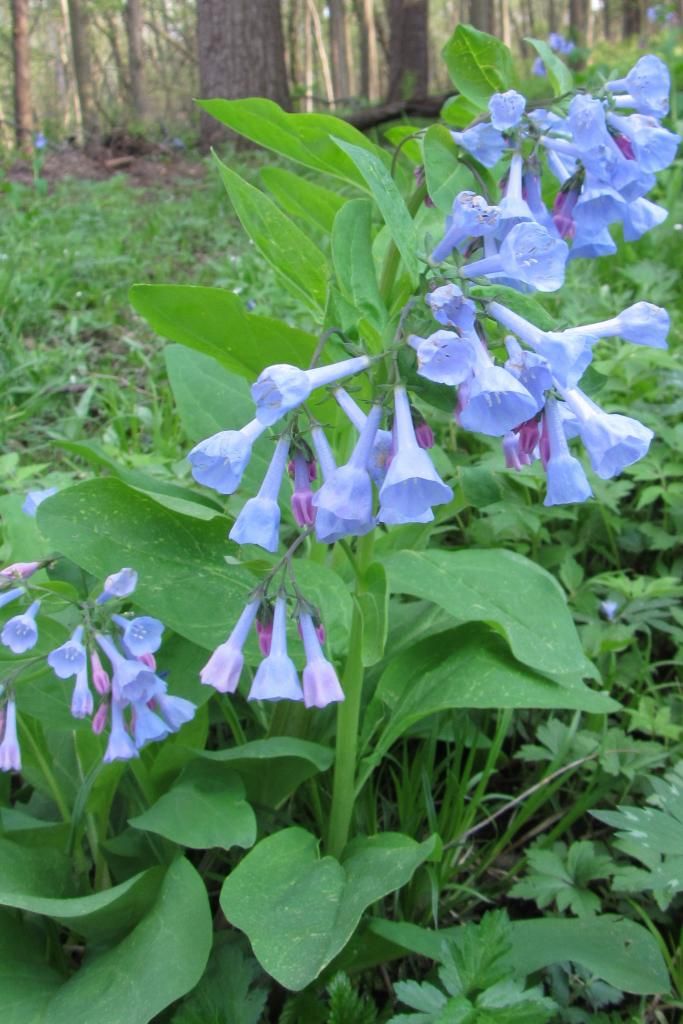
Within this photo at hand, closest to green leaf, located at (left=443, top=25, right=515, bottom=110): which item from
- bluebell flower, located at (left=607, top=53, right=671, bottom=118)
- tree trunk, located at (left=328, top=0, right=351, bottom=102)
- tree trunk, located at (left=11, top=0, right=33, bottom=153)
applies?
bluebell flower, located at (left=607, top=53, right=671, bottom=118)

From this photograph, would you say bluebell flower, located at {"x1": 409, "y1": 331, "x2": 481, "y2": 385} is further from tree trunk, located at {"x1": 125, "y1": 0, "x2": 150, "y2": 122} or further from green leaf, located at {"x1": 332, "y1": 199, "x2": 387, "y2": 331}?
tree trunk, located at {"x1": 125, "y1": 0, "x2": 150, "y2": 122}

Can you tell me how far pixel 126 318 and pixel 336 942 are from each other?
9.57ft

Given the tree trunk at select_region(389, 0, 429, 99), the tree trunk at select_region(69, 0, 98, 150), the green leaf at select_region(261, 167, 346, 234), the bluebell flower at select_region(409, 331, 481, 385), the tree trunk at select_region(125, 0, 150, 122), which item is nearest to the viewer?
the bluebell flower at select_region(409, 331, 481, 385)

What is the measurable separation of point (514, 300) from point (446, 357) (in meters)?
0.16

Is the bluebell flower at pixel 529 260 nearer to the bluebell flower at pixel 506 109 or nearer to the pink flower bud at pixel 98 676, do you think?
the bluebell flower at pixel 506 109

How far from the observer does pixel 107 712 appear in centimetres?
114

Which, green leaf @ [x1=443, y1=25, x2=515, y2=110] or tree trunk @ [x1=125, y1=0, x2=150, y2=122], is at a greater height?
tree trunk @ [x1=125, y1=0, x2=150, y2=122]

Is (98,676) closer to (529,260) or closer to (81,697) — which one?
(81,697)

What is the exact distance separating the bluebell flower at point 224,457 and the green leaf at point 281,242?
29cm

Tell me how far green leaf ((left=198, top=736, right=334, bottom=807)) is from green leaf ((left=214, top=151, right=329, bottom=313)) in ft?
2.02

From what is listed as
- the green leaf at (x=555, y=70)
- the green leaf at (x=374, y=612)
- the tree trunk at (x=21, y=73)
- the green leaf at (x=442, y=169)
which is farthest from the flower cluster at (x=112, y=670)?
the tree trunk at (x=21, y=73)

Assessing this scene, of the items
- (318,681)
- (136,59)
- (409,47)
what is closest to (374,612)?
(318,681)

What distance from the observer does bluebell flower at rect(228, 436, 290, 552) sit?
942 mm

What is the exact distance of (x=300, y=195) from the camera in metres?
1.35
